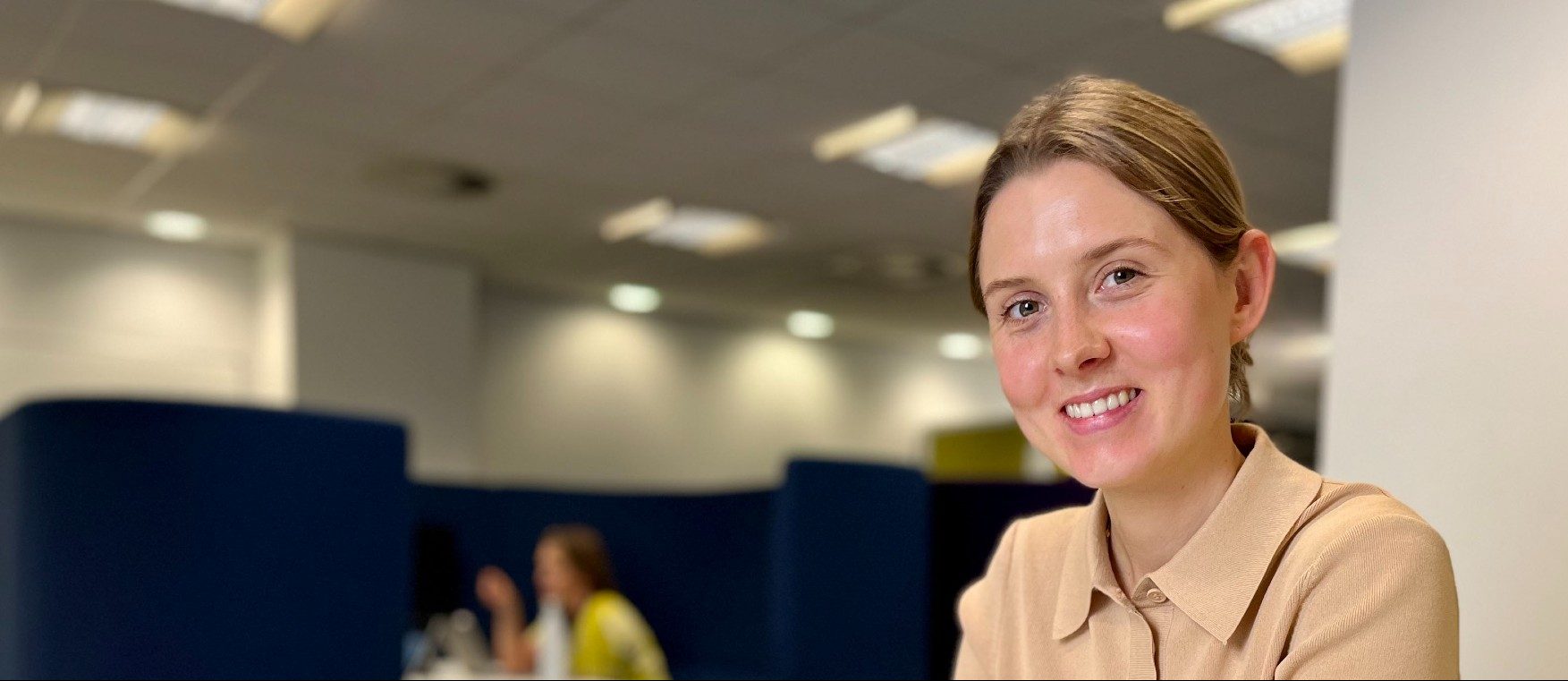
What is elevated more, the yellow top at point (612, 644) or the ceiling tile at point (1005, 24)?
the ceiling tile at point (1005, 24)

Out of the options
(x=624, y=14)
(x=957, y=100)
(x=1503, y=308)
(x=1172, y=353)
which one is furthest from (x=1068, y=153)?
(x=957, y=100)

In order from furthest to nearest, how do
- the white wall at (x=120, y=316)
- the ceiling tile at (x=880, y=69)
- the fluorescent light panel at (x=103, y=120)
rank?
the white wall at (x=120, y=316)
the fluorescent light panel at (x=103, y=120)
the ceiling tile at (x=880, y=69)

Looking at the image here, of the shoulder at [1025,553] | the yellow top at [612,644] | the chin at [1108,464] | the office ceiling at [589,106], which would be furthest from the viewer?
the office ceiling at [589,106]

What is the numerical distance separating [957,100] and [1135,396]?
12.3 ft

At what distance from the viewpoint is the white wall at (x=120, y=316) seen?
6.30m

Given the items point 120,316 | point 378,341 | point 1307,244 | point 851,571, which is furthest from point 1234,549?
point 120,316

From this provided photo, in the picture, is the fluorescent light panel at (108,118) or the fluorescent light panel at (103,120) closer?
the fluorescent light panel at (103,120)

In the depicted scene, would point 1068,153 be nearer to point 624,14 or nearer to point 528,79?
point 624,14

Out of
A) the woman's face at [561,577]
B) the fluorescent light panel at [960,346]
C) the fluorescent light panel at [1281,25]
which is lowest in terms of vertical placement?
the woman's face at [561,577]

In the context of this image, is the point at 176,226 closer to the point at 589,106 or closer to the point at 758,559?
the point at 589,106

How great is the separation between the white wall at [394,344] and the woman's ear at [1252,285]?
6.03 metres

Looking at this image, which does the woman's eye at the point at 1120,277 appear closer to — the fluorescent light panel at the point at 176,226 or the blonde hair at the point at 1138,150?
the blonde hair at the point at 1138,150

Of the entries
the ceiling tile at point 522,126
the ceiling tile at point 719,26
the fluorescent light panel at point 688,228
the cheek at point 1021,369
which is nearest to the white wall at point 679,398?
the fluorescent light panel at point 688,228

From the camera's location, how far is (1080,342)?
812 millimetres
